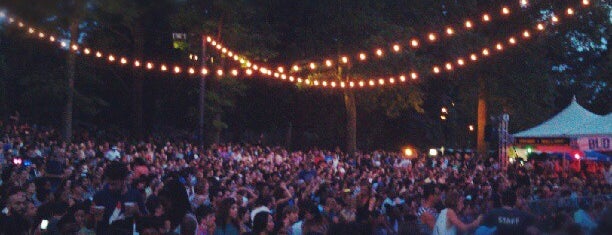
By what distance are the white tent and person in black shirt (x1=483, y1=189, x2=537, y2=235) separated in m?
14.7

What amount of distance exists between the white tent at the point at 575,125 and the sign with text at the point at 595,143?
145 mm

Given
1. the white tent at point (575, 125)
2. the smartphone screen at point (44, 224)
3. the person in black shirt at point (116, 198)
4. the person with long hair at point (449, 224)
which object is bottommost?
the smartphone screen at point (44, 224)

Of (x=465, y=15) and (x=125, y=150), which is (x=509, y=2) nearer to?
(x=465, y=15)

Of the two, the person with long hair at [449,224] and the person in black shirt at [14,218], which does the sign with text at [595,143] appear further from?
the person in black shirt at [14,218]

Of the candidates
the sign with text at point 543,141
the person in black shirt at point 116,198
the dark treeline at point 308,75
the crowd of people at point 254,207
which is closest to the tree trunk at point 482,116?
the dark treeline at point 308,75

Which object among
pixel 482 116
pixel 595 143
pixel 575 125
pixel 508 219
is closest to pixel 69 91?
pixel 575 125

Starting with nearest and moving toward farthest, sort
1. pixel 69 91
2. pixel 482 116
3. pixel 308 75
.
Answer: pixel 69 91 < pixel 308 75 < pixel 482 116

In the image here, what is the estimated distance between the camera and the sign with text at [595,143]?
21.5 meters

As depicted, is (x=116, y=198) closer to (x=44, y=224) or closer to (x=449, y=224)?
(x=44, y=224)

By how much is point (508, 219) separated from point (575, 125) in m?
16.8

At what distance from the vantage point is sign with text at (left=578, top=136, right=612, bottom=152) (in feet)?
70.7

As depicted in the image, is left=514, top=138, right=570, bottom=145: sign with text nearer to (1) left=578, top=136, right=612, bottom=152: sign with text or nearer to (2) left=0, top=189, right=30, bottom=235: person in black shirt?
(1) left=578, top=136, right=612, bottom=152: sign with text

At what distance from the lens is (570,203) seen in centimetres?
1371

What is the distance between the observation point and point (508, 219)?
7.97 metres
